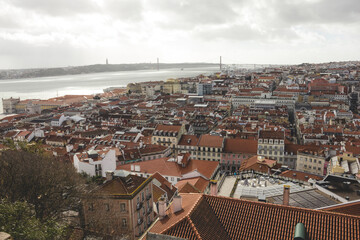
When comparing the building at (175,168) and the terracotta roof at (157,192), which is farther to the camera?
the building at (175,168)

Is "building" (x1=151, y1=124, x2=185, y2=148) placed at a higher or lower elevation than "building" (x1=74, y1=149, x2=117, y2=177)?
lower

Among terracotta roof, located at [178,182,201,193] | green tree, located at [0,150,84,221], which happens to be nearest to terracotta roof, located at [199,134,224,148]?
terracotta roof, located at [178,182,201,193]

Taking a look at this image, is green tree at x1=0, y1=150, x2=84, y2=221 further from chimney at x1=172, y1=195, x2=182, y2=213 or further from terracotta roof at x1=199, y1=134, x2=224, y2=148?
terracotta roof at x1=199, y1=134, x2=224, y2=148

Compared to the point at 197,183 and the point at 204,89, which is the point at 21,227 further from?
the point at 204,89

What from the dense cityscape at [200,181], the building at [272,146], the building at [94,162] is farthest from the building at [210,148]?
the building at [94,162]

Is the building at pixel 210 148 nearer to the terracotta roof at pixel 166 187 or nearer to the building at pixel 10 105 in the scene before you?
the terracotta roof at pixel 166 187

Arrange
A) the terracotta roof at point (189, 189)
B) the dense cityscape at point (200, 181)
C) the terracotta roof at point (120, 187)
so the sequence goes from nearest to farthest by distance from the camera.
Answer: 1. the dense cityscape at point (200, 181)
2. the terracotta roof at point (120, 187)
3. the terracotta roof at point (189, 189)
